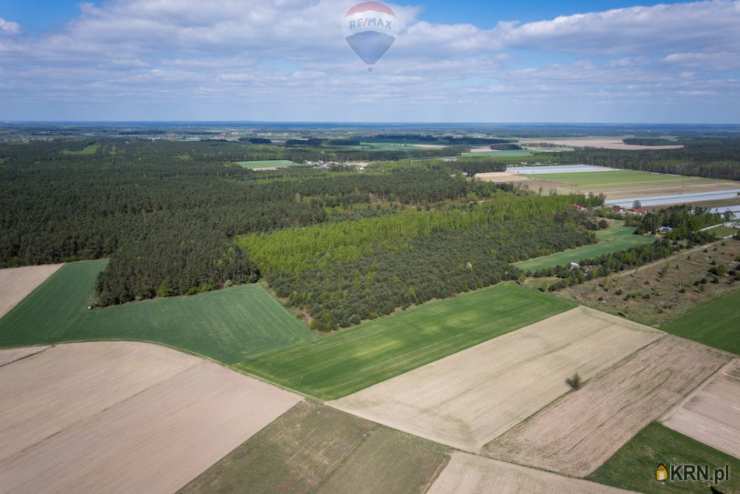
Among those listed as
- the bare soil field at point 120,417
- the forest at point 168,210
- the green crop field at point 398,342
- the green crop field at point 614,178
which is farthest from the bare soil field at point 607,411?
the green crop field at point 614,178

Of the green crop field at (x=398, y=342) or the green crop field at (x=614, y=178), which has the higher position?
the green crop field at (x=614, y=178)

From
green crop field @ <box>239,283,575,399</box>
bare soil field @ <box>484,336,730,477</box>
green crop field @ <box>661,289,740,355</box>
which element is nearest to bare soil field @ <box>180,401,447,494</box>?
green crop field @ <box>239,283,575,399</box>

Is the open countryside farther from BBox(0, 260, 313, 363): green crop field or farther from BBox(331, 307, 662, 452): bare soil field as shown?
BBox(0, 260, 313, 363): green crop field

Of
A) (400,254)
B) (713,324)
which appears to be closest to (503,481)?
(713,324)

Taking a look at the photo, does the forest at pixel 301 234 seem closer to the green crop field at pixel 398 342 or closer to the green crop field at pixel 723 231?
the green crop field at pixel 723 231

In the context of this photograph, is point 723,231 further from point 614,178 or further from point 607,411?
point 607,411

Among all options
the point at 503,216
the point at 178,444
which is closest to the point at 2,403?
the point at 178,444

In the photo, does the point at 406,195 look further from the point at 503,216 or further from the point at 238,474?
the point at 238,474
